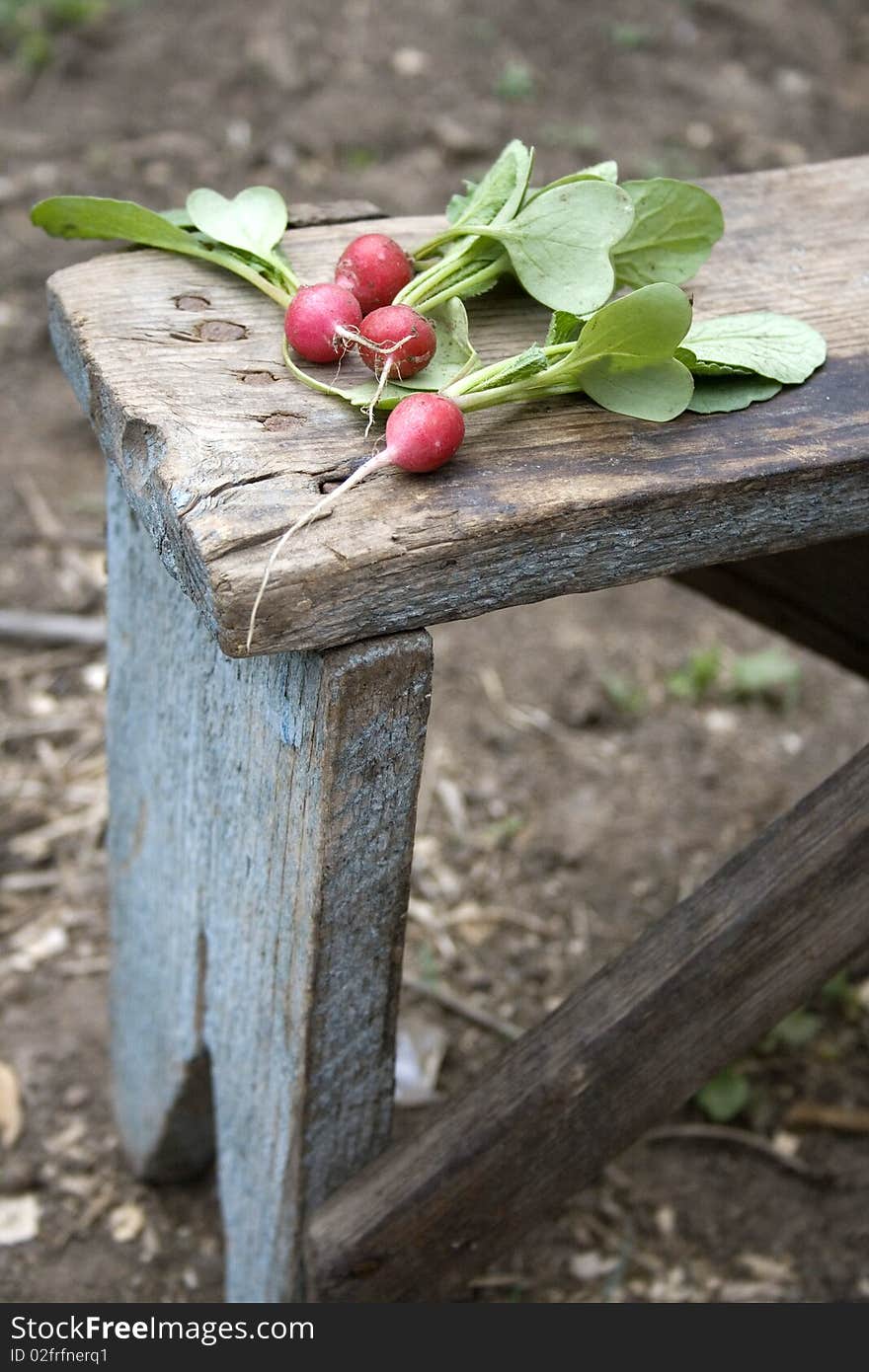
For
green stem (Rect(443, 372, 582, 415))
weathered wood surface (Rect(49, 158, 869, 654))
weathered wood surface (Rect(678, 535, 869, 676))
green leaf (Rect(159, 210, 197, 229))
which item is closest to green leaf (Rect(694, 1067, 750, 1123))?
weathered wood surface (Rect(678, 535, 869, 676))

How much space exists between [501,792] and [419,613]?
133 cm

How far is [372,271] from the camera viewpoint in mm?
1019

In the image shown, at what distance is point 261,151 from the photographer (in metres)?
3.45

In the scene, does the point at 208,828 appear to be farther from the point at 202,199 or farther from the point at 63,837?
the point at 63,837

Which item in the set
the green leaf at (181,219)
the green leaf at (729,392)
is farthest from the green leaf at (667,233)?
the green leaf at (181,219)

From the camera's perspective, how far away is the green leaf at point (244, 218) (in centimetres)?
109

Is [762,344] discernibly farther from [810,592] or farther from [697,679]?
[697,679]

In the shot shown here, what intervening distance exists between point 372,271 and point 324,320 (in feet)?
0.29

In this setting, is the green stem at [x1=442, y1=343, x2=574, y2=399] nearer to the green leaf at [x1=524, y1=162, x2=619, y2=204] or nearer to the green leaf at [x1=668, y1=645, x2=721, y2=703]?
the green leaf at [x1=524, y1=162, x2=619, y2=204]

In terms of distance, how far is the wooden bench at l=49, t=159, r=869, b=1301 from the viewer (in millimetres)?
872

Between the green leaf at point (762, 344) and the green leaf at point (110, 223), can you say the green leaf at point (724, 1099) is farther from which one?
the green leaf at point (110, 223)

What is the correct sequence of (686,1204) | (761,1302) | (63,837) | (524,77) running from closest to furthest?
(761,1302), (686,1204), (63,837), (524,77)

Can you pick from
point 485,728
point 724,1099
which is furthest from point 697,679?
point 724,1099

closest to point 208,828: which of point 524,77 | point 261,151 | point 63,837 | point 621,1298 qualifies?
point 621,1298
